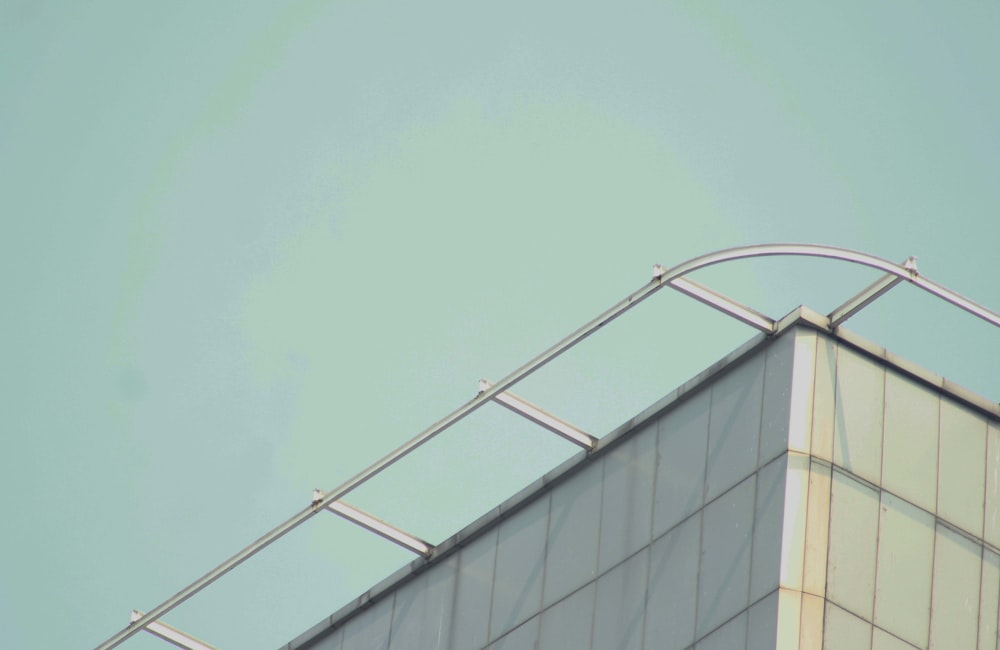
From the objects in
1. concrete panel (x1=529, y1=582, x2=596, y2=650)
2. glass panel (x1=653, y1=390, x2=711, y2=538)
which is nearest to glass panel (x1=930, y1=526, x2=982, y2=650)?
glass panel (x1=653, y1=390, x2=711, y2=538)

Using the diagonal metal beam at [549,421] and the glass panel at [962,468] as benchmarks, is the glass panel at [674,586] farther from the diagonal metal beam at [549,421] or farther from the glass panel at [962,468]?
the glass panel at [962,468]

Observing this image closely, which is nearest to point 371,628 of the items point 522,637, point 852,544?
point 522,637

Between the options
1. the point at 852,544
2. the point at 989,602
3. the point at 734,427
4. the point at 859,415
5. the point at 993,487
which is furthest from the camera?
the point at 993,487

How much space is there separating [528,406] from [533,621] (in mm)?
2835

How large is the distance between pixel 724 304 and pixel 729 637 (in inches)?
165

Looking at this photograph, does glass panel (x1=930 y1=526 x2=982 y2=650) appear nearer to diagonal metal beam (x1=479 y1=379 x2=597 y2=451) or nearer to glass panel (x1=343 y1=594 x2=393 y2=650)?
diagonal metal beam (x1=479 y1=379 x2=597 y2=451)

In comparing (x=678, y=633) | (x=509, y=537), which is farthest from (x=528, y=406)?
(x=678, y=633)

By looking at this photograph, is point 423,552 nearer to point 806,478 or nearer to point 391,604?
point 391,604

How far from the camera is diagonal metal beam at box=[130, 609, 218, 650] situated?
114 ft

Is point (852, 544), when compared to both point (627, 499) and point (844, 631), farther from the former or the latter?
point (627, 499)

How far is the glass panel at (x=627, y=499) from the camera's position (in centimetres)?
2848

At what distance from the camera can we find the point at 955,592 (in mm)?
26812

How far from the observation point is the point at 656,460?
28.7m

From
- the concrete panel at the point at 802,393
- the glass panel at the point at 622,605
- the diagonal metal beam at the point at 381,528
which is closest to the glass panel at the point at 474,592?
the diagonal metal beam at the point at 381,528
